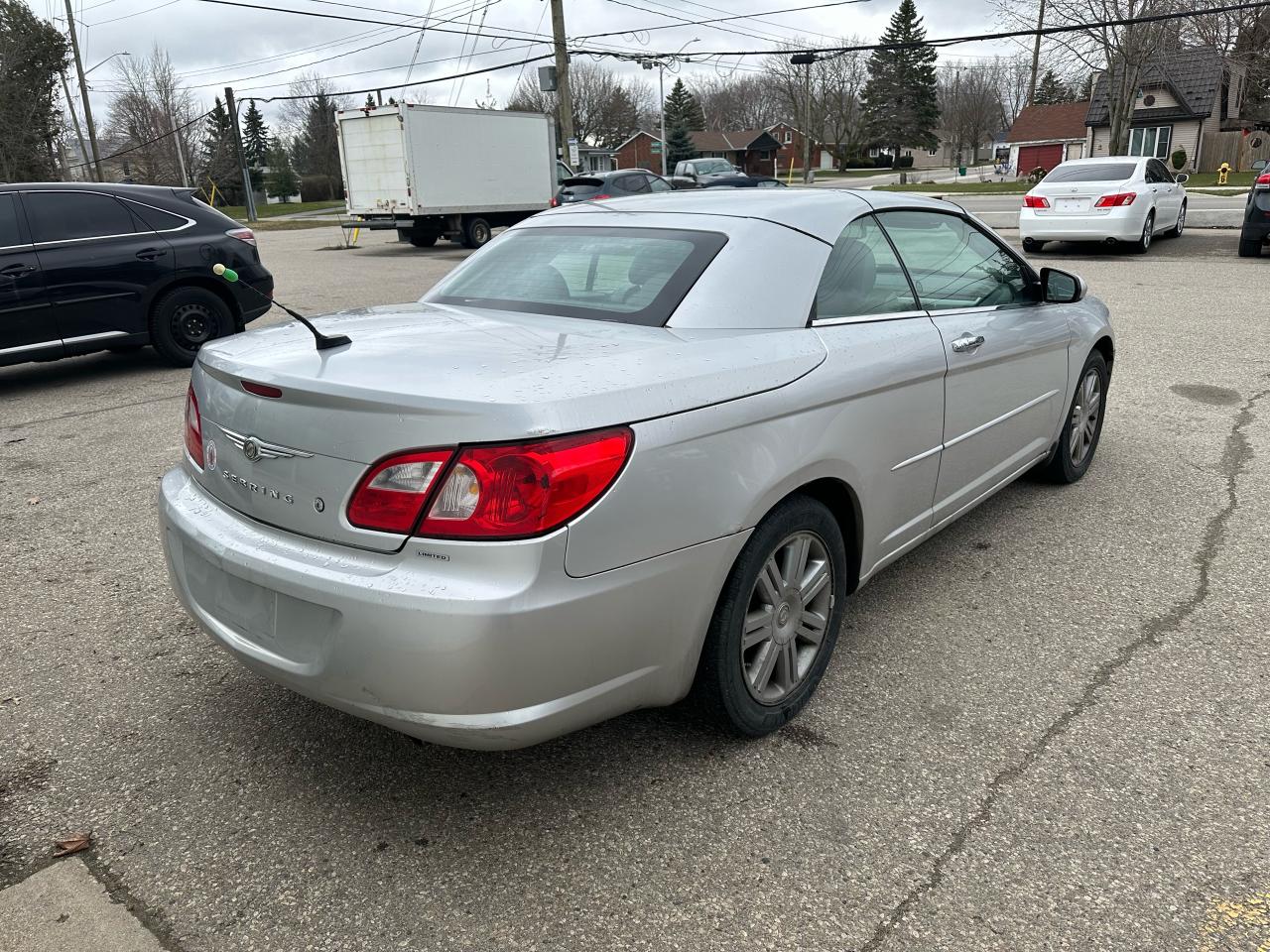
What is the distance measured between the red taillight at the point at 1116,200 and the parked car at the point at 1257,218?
5.28 ft

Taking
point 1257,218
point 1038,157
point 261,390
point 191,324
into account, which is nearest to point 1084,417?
point 261,390

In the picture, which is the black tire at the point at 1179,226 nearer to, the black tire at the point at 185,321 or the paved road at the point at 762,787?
the paved road at the point at 762,787

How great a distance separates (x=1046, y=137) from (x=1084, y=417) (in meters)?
70.9

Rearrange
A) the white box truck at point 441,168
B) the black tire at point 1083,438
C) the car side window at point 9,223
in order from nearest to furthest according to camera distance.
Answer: the black tire at point 1083,438
the car side window at point 9,223
the white box truck at point 441,168

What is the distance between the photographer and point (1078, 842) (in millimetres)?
2338

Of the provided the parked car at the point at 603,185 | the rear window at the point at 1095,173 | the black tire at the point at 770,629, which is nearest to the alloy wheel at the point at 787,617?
the black tire at the point at 770,629

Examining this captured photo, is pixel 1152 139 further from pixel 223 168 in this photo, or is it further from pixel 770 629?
pixel 770 629

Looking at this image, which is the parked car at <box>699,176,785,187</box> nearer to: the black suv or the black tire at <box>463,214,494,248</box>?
the black tire at <box>463,214,494,248</box>

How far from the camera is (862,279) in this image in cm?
319

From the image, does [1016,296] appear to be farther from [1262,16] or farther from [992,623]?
[1262,16]

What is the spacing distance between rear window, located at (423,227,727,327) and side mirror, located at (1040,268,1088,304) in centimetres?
201

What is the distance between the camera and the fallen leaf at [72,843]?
94.0 inches

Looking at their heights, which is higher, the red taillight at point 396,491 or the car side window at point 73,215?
the car side window at point 73,215

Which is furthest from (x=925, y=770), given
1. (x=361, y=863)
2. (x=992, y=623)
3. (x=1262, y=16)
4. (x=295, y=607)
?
(x=1262, y=16)
